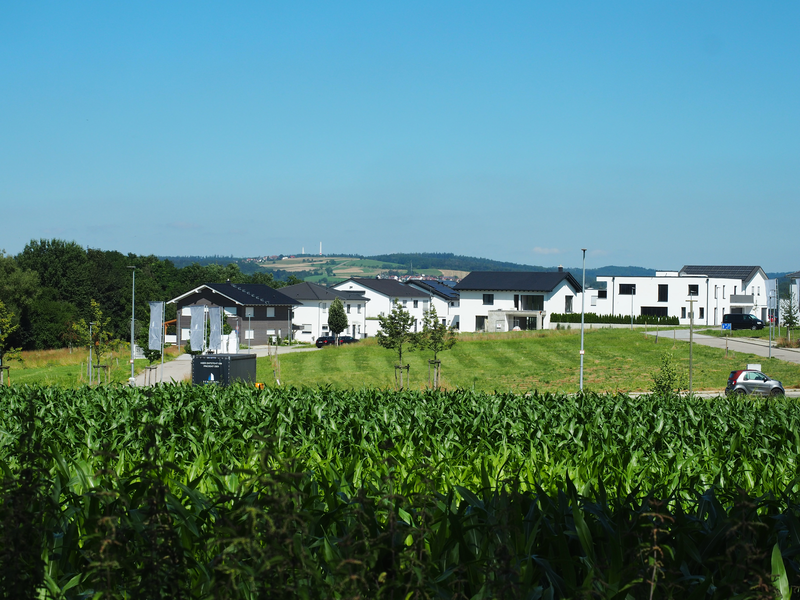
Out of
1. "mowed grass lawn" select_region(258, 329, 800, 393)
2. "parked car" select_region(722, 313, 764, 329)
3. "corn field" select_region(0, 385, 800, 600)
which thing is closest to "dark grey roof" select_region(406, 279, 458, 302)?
"parked car" select_region(722, 313, 764, 329)

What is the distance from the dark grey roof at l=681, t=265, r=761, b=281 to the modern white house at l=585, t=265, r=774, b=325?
1501 mm

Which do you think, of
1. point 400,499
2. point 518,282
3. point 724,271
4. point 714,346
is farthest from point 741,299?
point 400,499

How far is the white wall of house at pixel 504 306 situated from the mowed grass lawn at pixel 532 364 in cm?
1744

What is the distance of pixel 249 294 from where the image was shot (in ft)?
261

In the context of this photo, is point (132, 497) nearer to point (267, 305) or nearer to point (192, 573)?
point (192, 573)

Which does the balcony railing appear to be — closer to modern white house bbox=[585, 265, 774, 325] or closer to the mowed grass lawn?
modern white house bbox=[585, 265, 774, 325]

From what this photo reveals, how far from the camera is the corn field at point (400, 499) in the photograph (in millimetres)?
3086

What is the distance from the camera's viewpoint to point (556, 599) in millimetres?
3857

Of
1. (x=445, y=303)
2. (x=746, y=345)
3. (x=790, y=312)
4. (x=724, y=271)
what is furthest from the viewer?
(x=445, y=303)

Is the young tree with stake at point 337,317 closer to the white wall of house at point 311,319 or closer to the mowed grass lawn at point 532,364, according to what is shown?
the white wall of house at point 311,319

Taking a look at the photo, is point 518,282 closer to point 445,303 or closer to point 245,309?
point 445,303

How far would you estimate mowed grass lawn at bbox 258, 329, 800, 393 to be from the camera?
3578 centimetres

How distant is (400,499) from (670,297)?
8523 cm

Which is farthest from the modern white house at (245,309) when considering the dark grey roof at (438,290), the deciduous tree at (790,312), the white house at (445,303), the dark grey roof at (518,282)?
the deciduous tree at (790,312)
